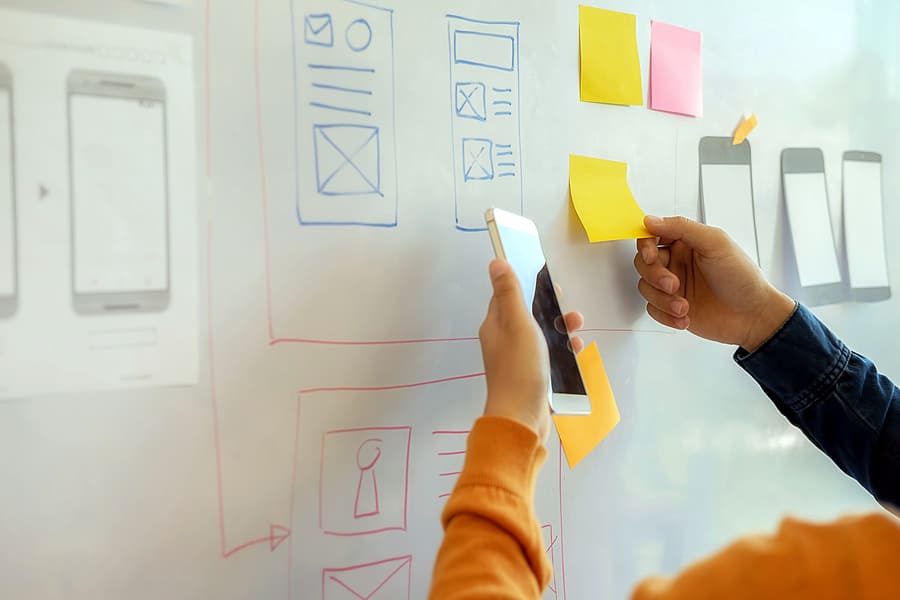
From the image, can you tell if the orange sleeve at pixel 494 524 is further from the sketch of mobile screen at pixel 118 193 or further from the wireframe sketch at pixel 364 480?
Answer: the sketch of mobile screen at pixel 118 193

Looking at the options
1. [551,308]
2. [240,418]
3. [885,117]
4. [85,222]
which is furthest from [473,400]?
[885,117]

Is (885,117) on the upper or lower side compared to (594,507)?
upper

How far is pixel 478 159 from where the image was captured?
0.59m

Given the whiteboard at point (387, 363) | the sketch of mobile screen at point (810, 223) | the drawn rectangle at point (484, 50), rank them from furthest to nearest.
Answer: the sketch of mobile screen at point (810, 223) → the drawn rectangle at point (484, 50) → the whiteboard at point (387, 363)

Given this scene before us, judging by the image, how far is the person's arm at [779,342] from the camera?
26.9 inches

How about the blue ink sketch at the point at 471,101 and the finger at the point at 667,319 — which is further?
the finger at the point at 667,319

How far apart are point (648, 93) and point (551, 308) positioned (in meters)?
0.28

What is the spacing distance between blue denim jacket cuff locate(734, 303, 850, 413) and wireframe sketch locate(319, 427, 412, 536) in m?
0.42

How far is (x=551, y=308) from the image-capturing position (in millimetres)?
585

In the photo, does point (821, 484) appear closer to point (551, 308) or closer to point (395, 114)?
point (551, 308)

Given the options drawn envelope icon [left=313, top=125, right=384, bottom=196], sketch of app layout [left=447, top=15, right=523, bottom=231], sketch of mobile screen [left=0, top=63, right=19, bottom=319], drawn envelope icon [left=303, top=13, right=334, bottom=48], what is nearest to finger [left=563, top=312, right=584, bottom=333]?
sketch of app layout [left=447, top=15, right=523, bottom=231]

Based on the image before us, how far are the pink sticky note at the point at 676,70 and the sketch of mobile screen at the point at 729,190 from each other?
0.05 metres

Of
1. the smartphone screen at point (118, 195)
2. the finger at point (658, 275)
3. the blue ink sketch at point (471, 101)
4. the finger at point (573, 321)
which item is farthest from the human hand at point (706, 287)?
the smartphone screen at point (118, 195)

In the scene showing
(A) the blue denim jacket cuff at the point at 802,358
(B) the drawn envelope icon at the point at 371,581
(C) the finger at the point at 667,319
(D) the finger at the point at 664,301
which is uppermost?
(D) the finger at the point at 664,301
